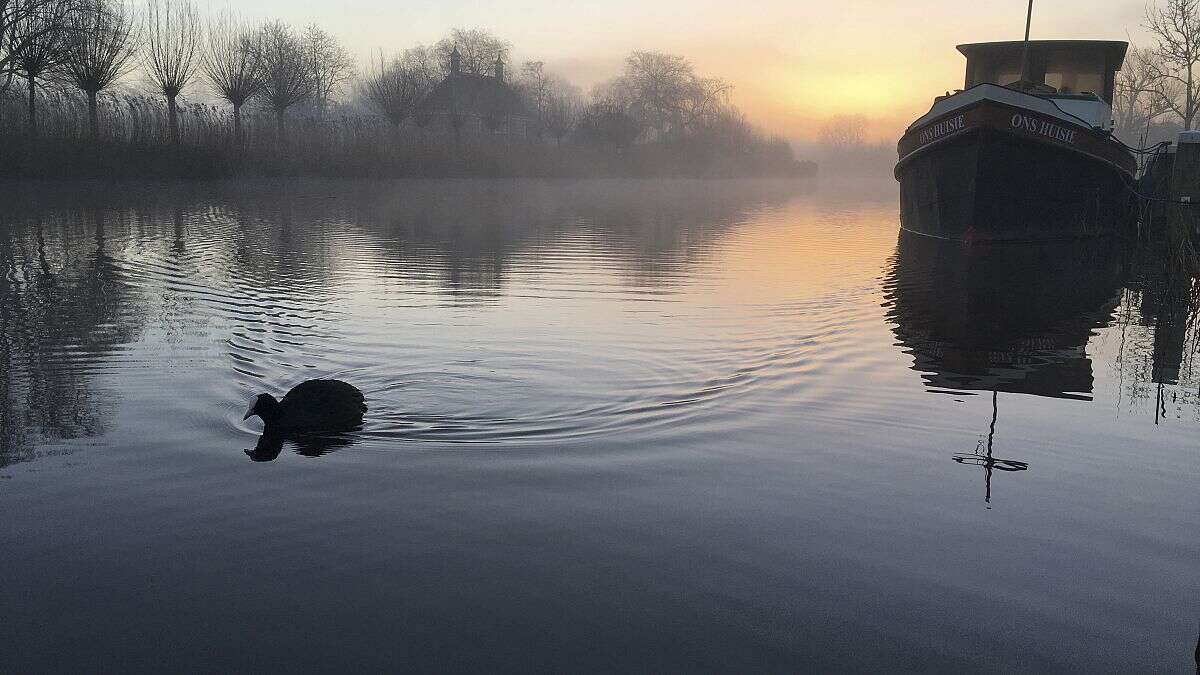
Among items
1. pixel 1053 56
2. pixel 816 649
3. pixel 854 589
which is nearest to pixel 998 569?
pixel 854 589

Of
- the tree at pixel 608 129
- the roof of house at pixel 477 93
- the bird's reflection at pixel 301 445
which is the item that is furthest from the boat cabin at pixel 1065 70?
the roof of house at pixel 477 93

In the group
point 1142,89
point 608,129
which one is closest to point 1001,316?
point 1142,89

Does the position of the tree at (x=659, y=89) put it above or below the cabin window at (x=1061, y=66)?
above

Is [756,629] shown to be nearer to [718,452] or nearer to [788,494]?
[788,494]

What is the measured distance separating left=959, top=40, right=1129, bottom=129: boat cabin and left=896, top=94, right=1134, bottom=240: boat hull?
1.54 meters

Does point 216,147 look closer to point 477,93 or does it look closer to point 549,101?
point 477,93

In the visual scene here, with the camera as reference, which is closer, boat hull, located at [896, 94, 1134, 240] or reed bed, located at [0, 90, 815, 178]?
boat hull, located at [896, 94, 1134, 240]

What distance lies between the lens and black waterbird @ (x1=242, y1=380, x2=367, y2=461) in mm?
6195

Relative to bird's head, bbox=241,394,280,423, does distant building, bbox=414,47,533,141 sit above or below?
above

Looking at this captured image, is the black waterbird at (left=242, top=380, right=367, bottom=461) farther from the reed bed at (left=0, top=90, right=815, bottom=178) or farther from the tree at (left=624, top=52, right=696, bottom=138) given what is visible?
the tree at (left=624, top=52, right=696, bottom=138)

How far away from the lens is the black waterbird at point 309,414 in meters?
6.20

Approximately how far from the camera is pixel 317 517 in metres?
4.87

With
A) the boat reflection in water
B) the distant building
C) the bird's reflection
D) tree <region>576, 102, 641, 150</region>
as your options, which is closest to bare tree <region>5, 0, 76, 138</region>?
the boat reflection in water

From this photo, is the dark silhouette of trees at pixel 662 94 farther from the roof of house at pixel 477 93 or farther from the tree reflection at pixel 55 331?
the tree reflection at pixel 55 331
